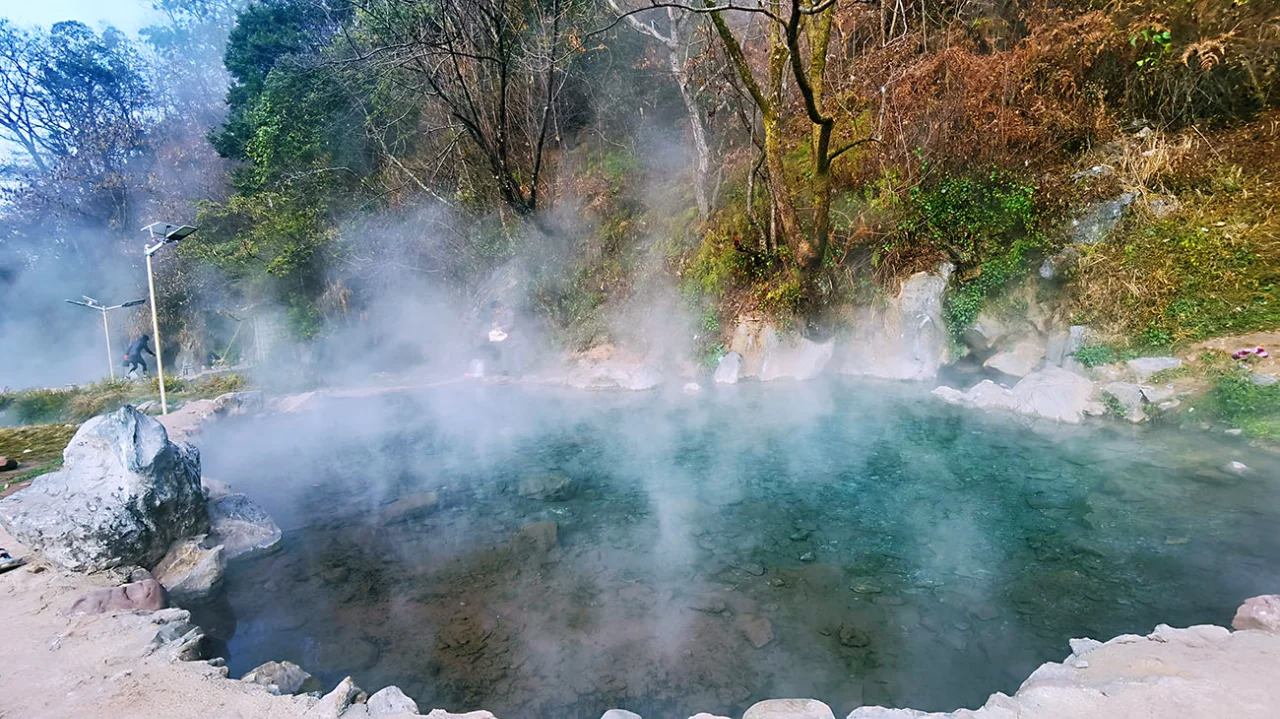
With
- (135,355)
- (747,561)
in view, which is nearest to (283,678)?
(747,561)

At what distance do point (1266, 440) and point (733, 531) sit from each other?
5.16 meters

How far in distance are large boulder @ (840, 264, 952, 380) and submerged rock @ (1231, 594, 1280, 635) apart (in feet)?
19.3

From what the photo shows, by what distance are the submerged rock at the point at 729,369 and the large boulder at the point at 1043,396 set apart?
3543 millimetres

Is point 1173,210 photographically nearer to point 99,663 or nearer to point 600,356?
point 600,356

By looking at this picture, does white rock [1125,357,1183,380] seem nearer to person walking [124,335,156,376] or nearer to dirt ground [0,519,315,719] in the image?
dirt ground [0,519,315,719]

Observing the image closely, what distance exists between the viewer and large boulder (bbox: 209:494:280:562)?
5141mm

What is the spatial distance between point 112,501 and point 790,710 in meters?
5.14

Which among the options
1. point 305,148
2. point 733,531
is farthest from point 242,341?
point 733,531

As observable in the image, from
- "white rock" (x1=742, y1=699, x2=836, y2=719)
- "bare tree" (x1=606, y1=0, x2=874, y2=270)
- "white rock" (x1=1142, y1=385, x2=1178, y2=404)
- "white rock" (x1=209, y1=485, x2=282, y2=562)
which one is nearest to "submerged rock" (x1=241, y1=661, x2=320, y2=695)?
"white rock" (x1=209, y1=485, x2=282, y2=562)

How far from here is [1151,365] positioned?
6805 mm

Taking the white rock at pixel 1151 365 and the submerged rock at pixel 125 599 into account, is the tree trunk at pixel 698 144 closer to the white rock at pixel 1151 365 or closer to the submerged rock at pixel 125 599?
the white rock at pixel 1151 365

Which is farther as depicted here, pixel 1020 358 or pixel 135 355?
pixel 135 355

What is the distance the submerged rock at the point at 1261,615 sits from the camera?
296 centimetres

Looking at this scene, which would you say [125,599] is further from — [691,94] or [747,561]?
[691,94]
